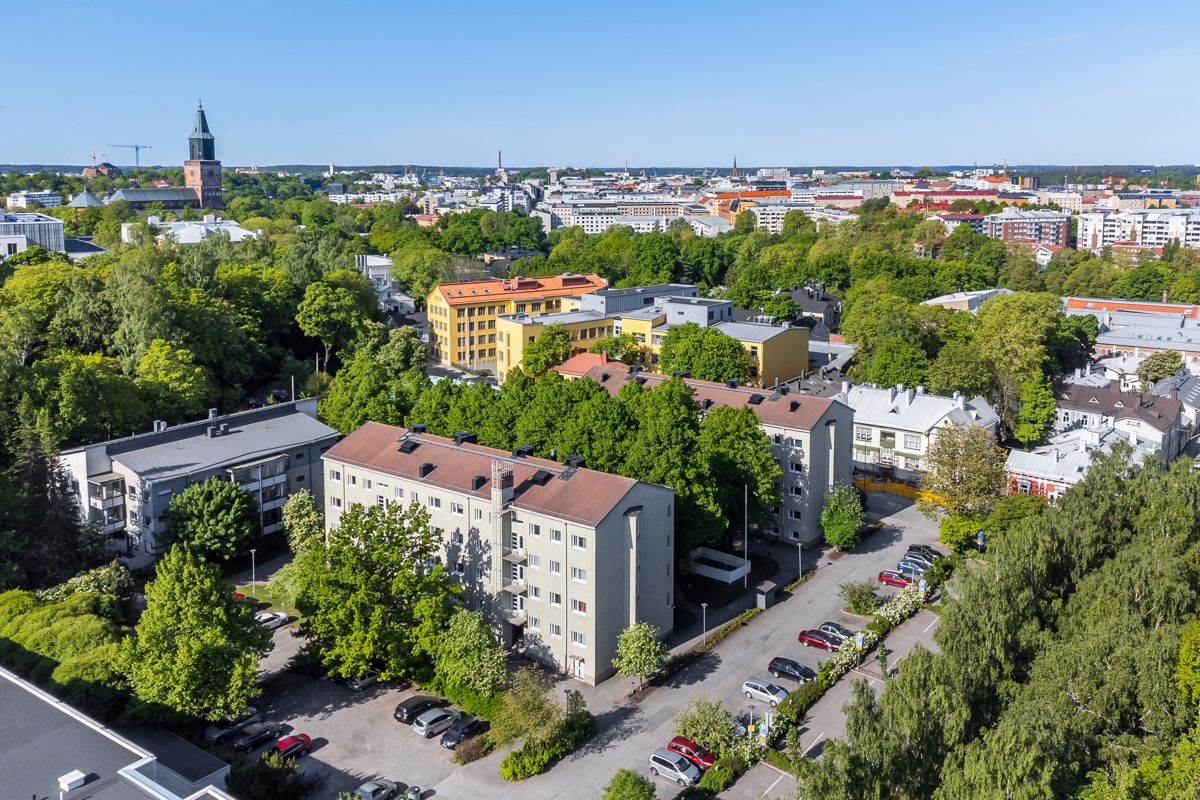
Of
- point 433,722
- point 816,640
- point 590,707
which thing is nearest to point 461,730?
point 433,722

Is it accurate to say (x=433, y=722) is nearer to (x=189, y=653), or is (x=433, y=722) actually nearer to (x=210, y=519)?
(x=189, y=653)

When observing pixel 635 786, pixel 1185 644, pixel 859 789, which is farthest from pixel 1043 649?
pixel 635 786

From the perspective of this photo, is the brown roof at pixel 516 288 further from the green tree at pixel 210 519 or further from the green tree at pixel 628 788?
the green tree at pixel 628 788

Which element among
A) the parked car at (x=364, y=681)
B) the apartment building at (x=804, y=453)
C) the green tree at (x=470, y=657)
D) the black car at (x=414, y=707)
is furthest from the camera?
the apartment building at (x=804, y=453)

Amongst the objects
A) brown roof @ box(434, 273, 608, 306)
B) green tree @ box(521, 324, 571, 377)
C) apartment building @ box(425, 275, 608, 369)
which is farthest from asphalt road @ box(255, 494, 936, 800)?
brown roof @ box(434, 273, 608, 306)

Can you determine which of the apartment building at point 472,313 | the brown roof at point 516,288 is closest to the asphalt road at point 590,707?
the apartment building at point 472,313

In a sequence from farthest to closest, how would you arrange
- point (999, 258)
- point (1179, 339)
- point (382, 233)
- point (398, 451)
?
point (382, 233), point (999, 258), point (1179, 339), point (398, 451)

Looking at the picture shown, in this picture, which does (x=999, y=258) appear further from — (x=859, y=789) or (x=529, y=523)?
(x=859, y=789)
